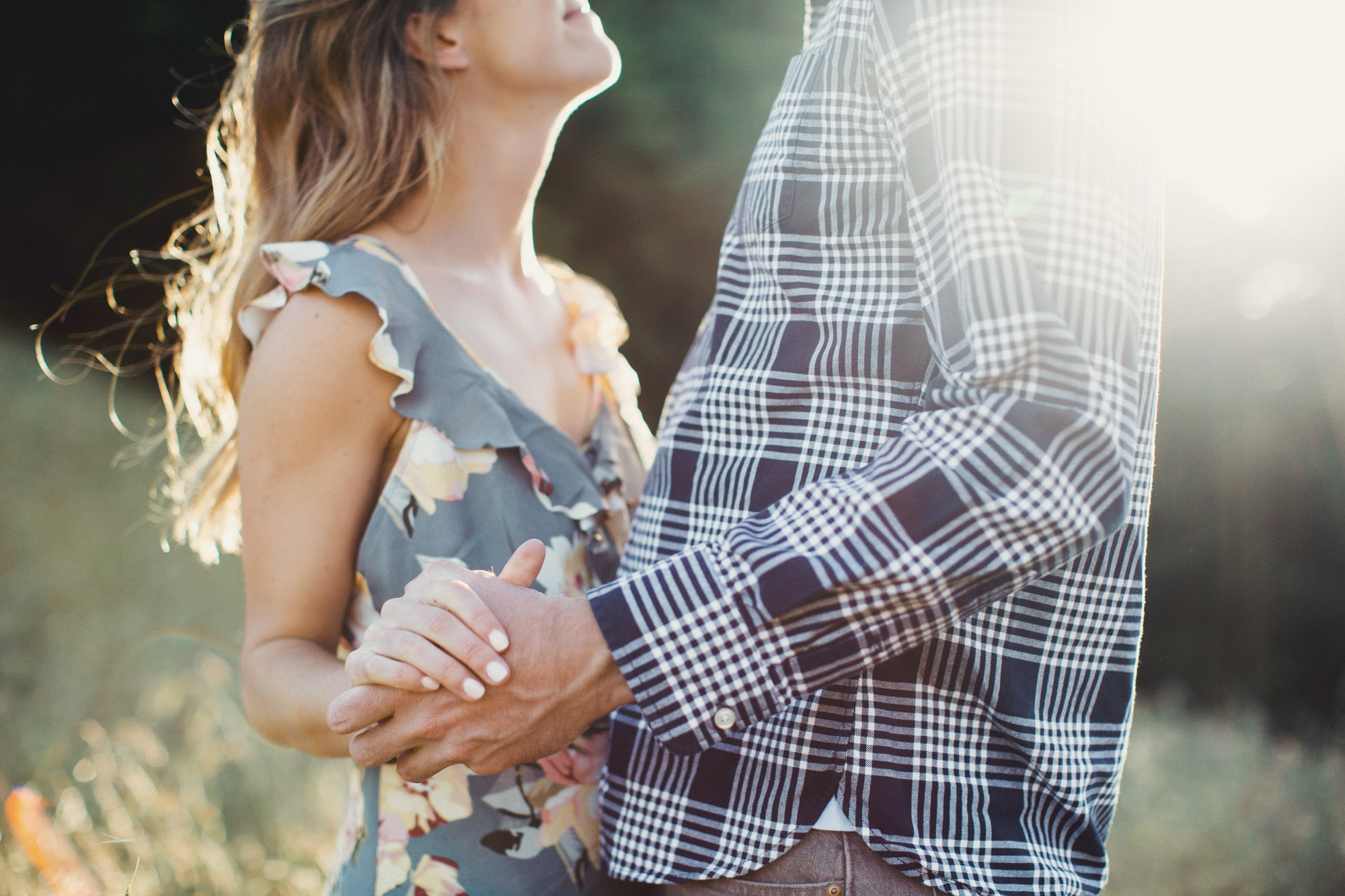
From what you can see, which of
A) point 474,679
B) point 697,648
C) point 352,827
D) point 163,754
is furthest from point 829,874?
point 163,754

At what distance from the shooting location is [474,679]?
91 cm

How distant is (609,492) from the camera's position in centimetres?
162

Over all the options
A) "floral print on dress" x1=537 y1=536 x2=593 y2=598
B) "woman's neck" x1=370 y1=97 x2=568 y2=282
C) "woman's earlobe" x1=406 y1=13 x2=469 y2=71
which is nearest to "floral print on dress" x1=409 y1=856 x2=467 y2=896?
"floral print on dress" x1=537 y1=536 x2=593 y2=598

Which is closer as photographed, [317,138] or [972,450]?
[972,450]

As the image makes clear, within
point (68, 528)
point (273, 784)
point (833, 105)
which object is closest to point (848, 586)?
point (833, 105)

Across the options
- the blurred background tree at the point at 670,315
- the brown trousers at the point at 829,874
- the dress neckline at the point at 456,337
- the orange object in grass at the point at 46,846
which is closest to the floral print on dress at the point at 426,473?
the dress neckline at the point at 456,337

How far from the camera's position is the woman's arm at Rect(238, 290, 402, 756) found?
1335 millimetres

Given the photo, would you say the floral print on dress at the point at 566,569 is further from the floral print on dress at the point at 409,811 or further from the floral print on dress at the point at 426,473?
the floral print on dress at the point at 409,811

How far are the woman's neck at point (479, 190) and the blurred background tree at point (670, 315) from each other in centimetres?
302

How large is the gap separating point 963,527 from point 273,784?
2.91 m

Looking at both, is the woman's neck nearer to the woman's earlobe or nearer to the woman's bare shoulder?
the woman's earlobe

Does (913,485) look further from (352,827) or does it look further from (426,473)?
(352,827)

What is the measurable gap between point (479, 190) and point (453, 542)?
2.41ft

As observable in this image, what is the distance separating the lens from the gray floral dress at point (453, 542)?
1326 mm
